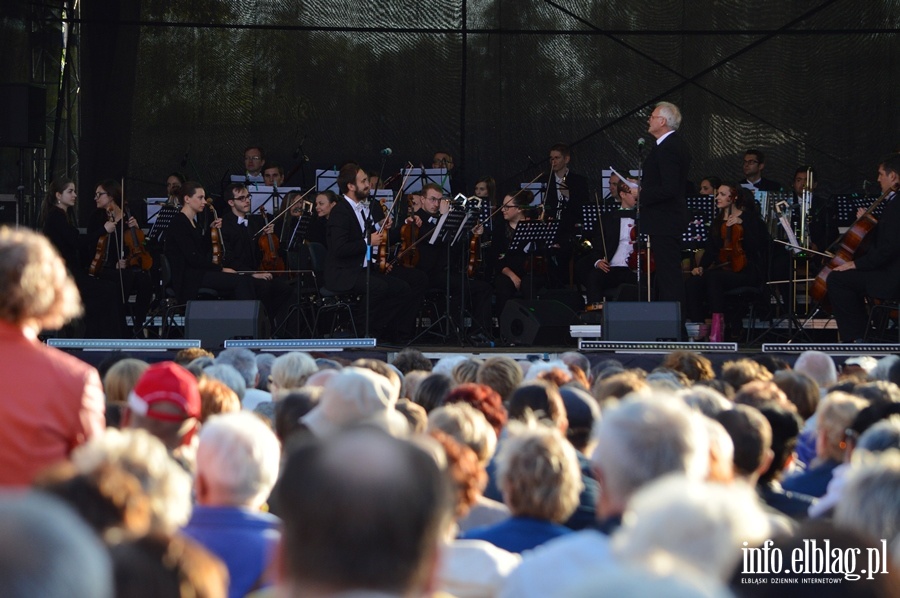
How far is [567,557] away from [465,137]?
11884 mm

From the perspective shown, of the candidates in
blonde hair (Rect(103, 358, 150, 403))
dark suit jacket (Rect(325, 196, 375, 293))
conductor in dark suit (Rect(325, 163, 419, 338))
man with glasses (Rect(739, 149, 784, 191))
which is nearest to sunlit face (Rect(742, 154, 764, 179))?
man with glasses (Rect(739, 149, 784, 191))

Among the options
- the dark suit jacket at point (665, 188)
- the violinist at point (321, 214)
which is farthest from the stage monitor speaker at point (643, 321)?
the violinist at point (321, 214)

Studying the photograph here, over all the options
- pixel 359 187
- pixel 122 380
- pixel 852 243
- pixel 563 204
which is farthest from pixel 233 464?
pixel 563 204

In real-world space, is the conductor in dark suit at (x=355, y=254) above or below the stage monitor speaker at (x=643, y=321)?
above

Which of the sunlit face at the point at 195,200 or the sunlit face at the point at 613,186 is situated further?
the sunlit face at the point at 613,186

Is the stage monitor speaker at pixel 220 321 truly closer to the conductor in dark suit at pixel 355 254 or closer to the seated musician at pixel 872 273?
the conductor in dark suit at pixel 355 254

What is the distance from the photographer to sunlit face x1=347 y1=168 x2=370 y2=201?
10.5 meters

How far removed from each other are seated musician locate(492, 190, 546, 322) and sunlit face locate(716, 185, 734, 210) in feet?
5.55

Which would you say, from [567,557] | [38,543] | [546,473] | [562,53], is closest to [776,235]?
[562,53]

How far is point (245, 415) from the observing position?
2.85 m

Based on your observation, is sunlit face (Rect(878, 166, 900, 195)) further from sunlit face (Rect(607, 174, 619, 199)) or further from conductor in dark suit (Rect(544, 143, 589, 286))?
conductor in dark suit (Rect(544, 143, 589, 286))

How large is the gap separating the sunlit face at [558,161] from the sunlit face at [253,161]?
3036mm

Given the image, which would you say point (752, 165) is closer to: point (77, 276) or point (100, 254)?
point (100, 254)

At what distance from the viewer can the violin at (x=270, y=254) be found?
11.4 metres
